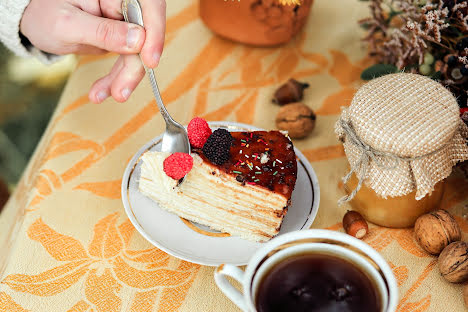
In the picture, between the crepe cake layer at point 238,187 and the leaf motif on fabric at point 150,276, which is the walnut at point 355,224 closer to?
the crepe cake layer at point 238,187

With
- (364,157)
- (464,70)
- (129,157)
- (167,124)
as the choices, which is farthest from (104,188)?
(464,70)

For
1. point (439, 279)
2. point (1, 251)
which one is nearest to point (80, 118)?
point (1, 251)

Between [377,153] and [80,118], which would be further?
[80,118]

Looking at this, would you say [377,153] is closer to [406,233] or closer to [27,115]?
[406,233]

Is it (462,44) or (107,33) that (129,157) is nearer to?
(107,33)

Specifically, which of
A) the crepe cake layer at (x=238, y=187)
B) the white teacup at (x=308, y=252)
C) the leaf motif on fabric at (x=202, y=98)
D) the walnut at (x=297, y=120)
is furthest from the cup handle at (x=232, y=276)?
the leaf motif on fabric at (x=202, y=98)
